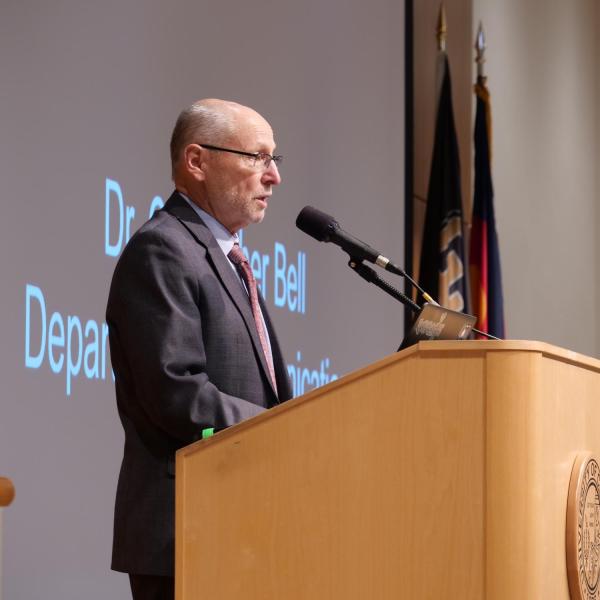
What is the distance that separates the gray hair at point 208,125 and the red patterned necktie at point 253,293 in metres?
0.21

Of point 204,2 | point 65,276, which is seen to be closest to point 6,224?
point 65,276

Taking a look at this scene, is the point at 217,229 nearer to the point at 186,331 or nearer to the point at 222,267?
the point at 222,267

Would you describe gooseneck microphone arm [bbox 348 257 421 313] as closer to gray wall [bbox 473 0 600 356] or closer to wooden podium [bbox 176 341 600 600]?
wooden podium [bbox 176 341 600 600]

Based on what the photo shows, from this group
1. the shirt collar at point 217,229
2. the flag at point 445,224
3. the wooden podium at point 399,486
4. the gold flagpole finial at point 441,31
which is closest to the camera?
the wooden podium at point 399,486

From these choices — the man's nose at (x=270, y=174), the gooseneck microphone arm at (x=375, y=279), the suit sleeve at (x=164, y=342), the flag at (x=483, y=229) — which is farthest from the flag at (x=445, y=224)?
the suit sleeve at (x=164, y=342)

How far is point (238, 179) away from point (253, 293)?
0.22 m

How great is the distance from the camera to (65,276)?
271 cm

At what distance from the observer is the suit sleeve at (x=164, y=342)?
5.92 feet

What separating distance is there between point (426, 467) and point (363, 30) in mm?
3434

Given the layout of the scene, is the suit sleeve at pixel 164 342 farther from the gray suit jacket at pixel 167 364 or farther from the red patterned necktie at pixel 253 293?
the red patterned necktie at pixel 253 293

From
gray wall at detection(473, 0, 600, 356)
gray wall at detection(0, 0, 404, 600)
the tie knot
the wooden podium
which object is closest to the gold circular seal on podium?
the wooden podium

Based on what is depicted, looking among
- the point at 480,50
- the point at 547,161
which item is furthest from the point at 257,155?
the point at 547,161

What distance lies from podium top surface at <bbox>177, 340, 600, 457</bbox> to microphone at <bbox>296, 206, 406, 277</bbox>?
0.47m

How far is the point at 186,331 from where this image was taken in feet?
6.15
